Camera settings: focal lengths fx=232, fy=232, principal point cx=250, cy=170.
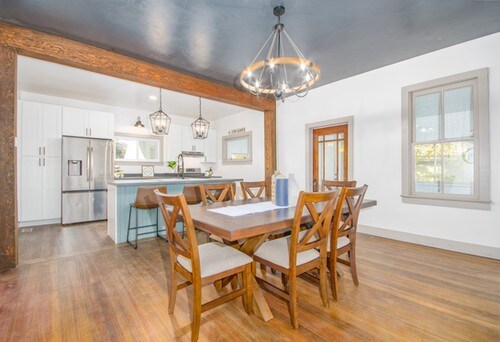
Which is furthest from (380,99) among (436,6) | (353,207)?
(353,207)

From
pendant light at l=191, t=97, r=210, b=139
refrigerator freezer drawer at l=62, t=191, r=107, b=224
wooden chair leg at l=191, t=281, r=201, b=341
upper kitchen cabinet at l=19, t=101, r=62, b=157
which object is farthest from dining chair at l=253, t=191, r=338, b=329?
upper kitchen cabinet at l=19, t=101, r=62, b=157

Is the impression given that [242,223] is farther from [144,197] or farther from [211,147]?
[211,147]

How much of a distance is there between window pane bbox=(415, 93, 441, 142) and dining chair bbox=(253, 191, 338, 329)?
2571 millimetres

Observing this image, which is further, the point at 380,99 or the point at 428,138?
the point at 380,99

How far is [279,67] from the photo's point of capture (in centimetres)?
300

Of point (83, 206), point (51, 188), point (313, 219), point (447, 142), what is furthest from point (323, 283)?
point (51, 188)

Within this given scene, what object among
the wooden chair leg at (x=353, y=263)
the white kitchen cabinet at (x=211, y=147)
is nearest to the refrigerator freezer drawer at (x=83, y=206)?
the white kitchen cabinet at (x=211, y=147)

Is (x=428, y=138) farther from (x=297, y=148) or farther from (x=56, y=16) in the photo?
(x=56, y=16)

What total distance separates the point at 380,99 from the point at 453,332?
3.14m

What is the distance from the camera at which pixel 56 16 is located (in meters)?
2.35

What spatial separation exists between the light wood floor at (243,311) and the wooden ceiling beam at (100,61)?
7.76ft

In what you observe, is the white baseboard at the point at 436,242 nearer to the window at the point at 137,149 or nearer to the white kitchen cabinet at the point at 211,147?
the white kitchen cabinet at the point at 211,147

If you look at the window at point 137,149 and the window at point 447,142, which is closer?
the window at point 447,142

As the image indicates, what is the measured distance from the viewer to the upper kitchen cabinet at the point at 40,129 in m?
4.30
